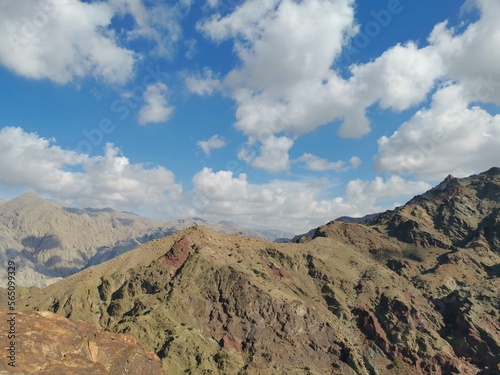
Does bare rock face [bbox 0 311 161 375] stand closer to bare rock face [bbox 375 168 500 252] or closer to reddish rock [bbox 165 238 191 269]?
reddish rock [bbox 165 238 191 269]

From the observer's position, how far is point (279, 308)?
90.9 m

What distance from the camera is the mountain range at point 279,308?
262ft

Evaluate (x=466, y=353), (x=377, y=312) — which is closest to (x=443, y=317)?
(x=466, y=353)

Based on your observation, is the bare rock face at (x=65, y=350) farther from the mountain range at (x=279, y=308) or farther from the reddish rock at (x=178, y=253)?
the reddish rock at (x=178, y=253)

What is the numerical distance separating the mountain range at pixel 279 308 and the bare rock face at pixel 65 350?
4257mm

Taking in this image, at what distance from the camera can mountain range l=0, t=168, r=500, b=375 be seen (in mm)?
79750

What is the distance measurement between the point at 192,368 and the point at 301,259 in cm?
6073

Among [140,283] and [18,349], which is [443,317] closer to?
[140,283]

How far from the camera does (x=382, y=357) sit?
325 feet

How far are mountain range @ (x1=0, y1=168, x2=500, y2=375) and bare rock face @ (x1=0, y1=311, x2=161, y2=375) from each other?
4257mm

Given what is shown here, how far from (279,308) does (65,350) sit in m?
62.4
